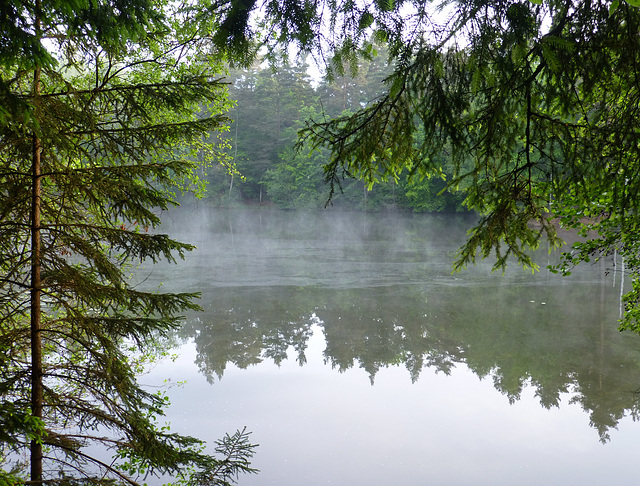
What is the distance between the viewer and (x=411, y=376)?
36.2ft

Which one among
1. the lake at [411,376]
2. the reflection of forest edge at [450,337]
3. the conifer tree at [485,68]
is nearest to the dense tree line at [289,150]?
the lake at [411,376]

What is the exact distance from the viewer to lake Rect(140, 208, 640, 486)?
7863 millimetres

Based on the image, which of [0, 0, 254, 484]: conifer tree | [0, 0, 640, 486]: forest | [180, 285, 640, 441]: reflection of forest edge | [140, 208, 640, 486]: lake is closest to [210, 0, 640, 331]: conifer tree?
[0, 0, 640, 486]: forest

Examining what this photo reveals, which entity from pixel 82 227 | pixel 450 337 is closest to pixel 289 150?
pixel 450 337

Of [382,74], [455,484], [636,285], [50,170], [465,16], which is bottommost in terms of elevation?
[455,484]

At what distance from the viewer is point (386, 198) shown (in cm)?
4394

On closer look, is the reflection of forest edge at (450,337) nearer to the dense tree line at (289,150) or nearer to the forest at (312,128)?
the forest at (312,128)

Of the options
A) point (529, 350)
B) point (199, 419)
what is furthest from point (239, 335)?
point (529, 350)

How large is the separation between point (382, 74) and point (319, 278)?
23.7 metres

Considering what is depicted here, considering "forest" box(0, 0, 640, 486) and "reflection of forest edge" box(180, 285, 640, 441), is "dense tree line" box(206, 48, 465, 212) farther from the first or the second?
"forest" box(0, 0, 640, 486)

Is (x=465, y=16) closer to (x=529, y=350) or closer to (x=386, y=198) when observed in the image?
(x=529, y=350)

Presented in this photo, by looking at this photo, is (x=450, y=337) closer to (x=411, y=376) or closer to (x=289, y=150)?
Result: (x=411, y=376)

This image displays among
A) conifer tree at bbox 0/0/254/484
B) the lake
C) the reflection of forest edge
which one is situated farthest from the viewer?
the reflection of forest edge

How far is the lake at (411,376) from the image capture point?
7.86m
